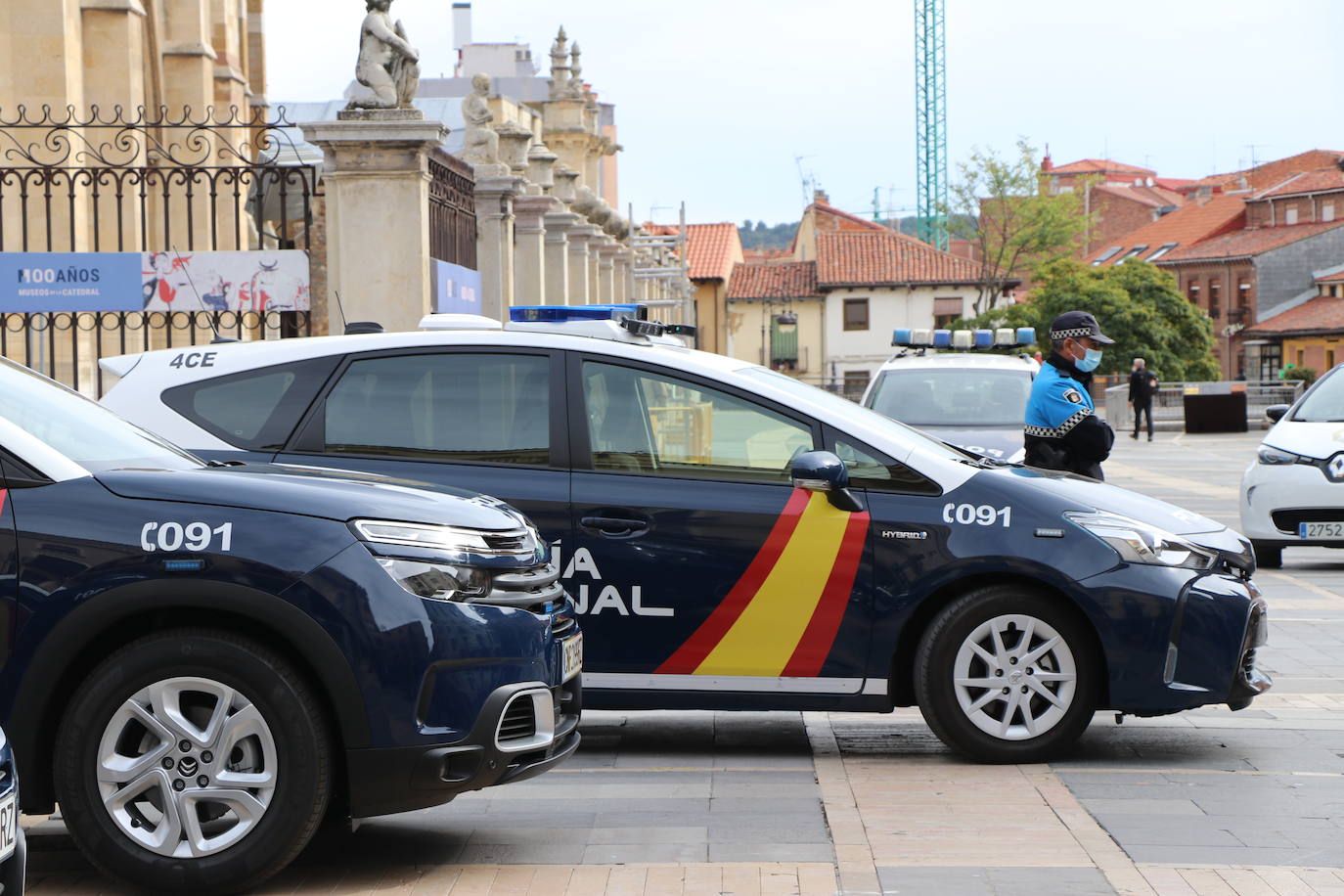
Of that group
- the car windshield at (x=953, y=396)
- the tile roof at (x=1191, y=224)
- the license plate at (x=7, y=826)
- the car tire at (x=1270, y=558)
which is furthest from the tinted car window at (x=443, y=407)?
the tile roof at (x=1191, y=224)

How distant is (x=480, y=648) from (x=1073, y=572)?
264 centimetres

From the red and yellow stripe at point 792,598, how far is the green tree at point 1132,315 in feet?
216

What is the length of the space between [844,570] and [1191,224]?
102 metres

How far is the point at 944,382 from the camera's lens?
15.1 metres

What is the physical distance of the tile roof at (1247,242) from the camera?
91.3 m

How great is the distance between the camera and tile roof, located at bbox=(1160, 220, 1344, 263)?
91312 millimetres

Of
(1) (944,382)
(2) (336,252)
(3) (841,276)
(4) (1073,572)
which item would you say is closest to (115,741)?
(4) (1073,572)

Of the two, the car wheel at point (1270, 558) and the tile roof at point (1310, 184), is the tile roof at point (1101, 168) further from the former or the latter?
the car wheel at point (1270, 558)

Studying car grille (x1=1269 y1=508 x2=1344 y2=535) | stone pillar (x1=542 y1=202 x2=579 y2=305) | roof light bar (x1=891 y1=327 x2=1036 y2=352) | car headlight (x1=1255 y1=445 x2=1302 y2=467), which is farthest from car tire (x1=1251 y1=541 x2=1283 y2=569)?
stone pillar (x1=542 y1=202 x2=579 y2=305)

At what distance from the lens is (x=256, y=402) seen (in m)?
7.02

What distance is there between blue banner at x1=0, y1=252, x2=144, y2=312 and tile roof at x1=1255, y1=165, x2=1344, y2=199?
88.7 m

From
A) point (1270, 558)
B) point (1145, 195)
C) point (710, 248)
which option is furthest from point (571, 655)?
point (1145, 195)

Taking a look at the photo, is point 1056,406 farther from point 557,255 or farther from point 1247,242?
point 1247,242

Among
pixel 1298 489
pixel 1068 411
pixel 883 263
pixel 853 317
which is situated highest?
pixel 883 263
